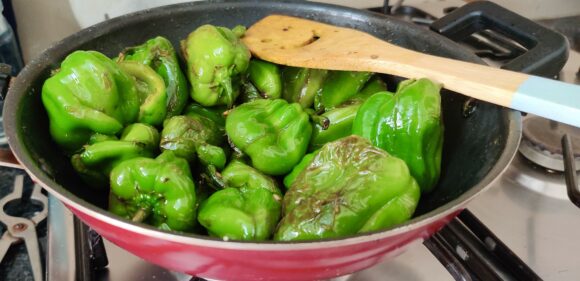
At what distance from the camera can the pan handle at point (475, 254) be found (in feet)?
2.19

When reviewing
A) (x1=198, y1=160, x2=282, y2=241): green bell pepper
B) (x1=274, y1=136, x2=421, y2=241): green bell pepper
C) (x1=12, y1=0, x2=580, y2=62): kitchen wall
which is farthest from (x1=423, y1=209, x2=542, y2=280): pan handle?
(x1=12, y1=0, x2=580, y2=62): kitchen wall

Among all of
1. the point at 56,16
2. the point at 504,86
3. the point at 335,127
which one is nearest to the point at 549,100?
the point at 504,86

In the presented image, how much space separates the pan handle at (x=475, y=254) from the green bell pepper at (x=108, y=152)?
382 millimetres

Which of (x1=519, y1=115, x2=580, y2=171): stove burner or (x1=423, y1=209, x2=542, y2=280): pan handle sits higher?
(x1=519, y1=115, x2=580, y2=171): stove burner

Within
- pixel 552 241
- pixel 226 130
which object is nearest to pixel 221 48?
pixel 226 130

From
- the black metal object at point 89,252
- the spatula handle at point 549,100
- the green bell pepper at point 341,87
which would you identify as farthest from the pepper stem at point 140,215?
the spatula handle at point 549,100

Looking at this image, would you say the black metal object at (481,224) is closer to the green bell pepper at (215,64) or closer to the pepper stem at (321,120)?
the pepper stem at (321,120)

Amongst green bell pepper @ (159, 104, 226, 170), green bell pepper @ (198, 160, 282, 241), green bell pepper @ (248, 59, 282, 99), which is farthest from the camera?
green bell pepper @ (248, 59, 282, 99)

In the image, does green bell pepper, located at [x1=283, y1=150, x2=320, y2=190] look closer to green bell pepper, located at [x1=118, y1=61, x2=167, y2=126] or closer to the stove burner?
green bell pepper, located at [x1=118, y1=61, x2=167, y2=126]

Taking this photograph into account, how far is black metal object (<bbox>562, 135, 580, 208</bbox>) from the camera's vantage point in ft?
2.41

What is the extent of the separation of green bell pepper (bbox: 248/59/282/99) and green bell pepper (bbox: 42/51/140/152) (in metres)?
0.21

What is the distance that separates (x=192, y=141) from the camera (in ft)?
2.27

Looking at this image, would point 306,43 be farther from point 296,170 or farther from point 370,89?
point 296,170

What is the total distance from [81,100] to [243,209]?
251 millimetres
